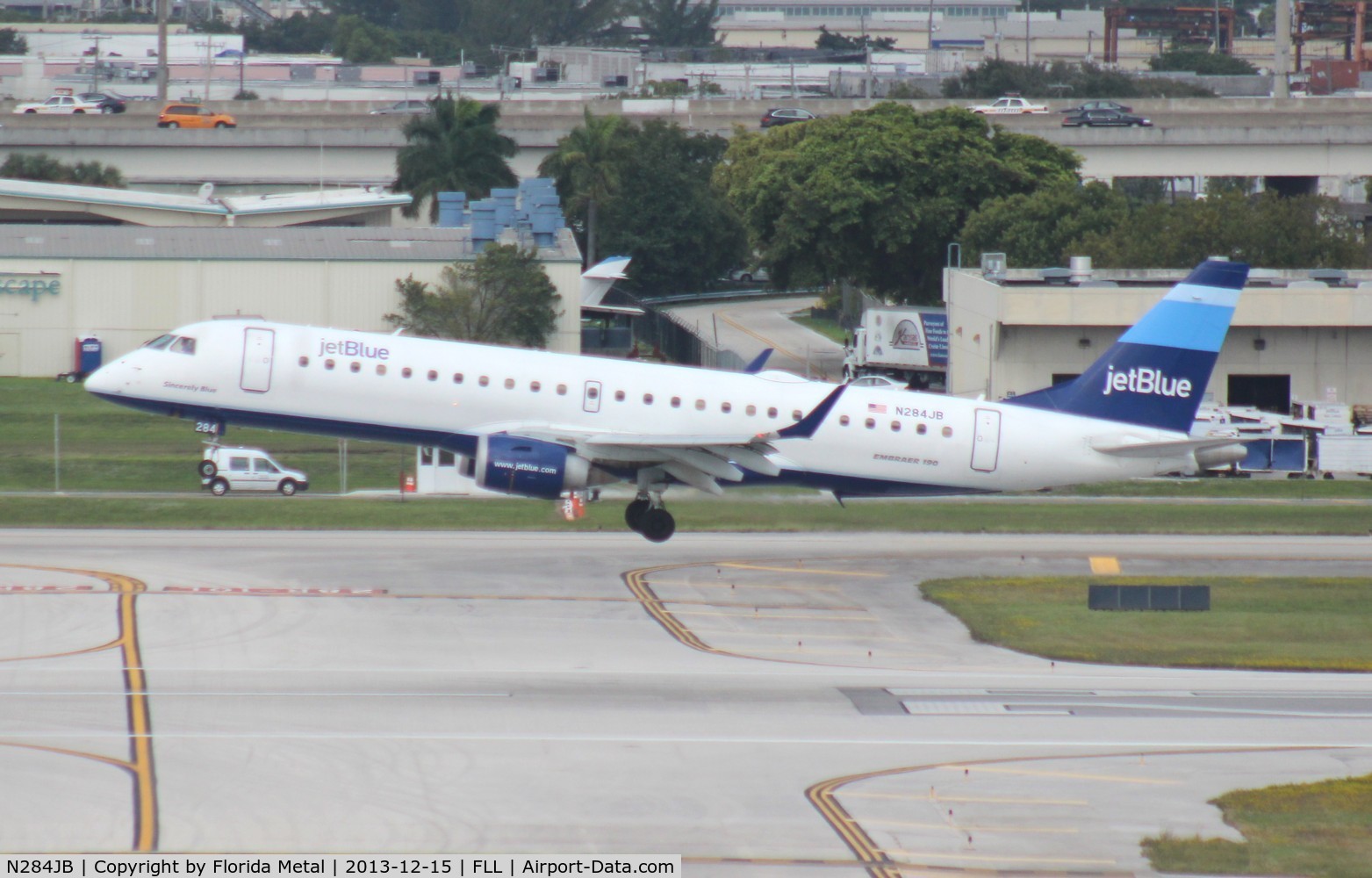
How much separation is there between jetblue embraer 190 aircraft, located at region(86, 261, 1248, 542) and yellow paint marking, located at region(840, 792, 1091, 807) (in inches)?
529

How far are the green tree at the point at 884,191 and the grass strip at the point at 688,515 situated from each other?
40.3 metres

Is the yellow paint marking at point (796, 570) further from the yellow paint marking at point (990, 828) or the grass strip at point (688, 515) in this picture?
the yellow paint marking at point (990, 828)

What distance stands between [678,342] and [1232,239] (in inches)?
1099

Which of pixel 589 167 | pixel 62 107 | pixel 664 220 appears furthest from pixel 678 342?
pixel 62 107

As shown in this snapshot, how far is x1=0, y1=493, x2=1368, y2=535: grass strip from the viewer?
40781mm

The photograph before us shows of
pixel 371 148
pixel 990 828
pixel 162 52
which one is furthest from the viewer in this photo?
pixel 162 52

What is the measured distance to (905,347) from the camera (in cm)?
7581

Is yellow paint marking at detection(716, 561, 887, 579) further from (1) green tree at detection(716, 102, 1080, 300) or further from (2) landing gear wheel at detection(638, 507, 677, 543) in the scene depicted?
(1) green tree at detection(716, 102, 1080, 300)

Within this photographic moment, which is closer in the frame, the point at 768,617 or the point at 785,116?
the point at 768,617

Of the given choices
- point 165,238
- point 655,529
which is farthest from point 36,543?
point 165,238

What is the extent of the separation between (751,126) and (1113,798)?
110 m

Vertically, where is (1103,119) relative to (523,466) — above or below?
above

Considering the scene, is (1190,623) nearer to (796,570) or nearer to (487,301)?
(796,570)

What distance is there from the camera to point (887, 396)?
35812mm
